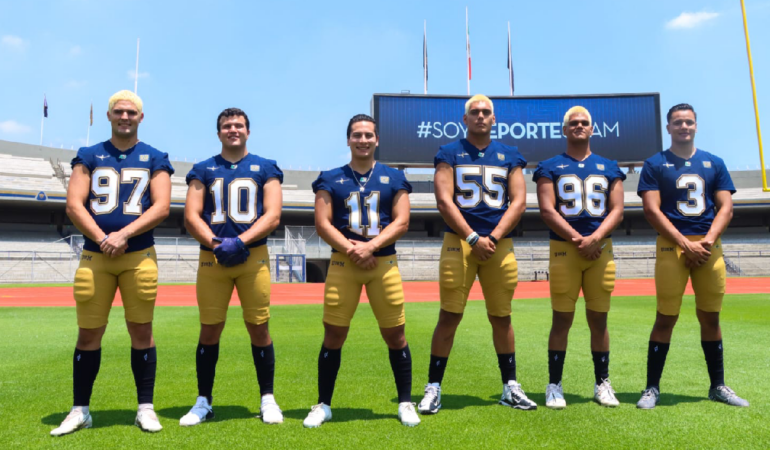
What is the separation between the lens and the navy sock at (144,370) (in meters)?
4.11

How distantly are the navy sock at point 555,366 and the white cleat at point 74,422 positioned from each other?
3.84 meters

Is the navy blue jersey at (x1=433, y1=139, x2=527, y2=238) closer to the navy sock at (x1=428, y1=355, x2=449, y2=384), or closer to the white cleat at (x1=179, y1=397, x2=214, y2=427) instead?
the navy sock at (x1=428, y1=355, x2=449, y2=384)

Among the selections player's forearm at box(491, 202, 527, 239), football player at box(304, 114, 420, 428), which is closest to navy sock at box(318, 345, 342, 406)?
football player at box(304, 114, 420, 428)

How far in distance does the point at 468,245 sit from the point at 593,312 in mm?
1364

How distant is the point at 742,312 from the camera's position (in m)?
12.1

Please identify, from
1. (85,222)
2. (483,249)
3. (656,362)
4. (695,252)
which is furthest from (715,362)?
(85,222)

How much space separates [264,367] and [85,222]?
1.83 m

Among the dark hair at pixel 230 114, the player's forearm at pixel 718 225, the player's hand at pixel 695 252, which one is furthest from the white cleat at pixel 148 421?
the player's forearm at pixel 718 225

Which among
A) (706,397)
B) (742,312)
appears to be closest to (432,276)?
(742,312)

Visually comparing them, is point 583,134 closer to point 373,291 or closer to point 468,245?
point 468,245

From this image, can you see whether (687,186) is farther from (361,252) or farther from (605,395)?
(361,252)

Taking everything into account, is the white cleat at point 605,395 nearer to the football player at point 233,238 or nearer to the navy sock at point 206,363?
the football player at point 233,238

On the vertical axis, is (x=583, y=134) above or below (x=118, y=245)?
above

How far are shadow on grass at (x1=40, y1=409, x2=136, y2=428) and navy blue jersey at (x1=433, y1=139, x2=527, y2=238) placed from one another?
10.3 ft
